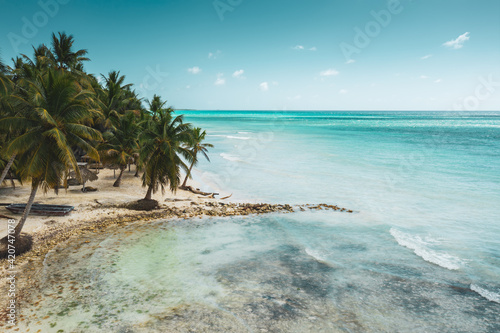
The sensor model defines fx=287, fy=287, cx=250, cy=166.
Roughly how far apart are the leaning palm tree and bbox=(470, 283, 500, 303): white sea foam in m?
16.0

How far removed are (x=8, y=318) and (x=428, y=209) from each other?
22.9 m

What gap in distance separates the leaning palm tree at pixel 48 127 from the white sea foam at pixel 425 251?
15823 millimetres

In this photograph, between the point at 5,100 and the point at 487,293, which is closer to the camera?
the point at 487,293

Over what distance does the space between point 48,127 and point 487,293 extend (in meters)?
17.6

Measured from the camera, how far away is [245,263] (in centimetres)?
1230

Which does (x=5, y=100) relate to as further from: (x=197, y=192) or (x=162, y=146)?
(x=197, y=192)

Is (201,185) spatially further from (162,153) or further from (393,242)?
(393,242)

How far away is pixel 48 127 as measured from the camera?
11109 millimetres

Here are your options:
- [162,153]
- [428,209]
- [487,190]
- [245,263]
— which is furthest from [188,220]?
[487,190]

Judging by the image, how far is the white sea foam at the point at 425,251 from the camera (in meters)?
12.7

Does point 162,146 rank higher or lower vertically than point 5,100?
lower

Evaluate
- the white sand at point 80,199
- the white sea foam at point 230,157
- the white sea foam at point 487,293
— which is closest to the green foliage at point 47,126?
the white sand at point 80,199

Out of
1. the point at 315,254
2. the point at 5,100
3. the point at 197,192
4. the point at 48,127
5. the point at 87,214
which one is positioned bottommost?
the point at 315,254

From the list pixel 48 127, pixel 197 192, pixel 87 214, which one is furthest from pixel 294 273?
pixel 197 192
